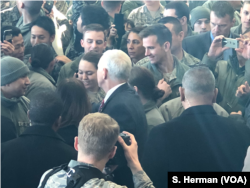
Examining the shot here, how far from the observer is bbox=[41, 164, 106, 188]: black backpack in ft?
5.03

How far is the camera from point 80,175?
1554 mm

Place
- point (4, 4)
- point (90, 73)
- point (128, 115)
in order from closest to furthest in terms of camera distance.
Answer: point (128, 115), point (90, 73), point (4, 4)

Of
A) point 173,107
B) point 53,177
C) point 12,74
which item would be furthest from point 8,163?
point 173,107

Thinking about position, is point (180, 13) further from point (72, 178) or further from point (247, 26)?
point (72, 178)

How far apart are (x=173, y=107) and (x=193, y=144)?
92 cm

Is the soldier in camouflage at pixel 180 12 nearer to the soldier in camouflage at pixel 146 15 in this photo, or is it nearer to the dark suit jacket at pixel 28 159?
the soldier in camouflage at pixel 146 15

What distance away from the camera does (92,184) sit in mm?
1536

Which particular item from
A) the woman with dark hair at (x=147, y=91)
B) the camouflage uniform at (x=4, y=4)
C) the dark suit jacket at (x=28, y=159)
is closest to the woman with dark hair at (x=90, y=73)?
the woman with dark hair at (x=147, y=91)

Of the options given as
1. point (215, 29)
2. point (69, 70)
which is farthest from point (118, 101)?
point (215, 29)

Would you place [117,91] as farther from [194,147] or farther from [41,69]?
[41,69]

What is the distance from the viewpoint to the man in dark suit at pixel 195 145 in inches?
77.4

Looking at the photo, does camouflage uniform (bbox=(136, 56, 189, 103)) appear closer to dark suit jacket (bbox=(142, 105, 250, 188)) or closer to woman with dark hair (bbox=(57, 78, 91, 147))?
woman with dark hair (bbox=(57, 78, 91, 147))

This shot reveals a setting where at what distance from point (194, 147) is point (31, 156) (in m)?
0.83

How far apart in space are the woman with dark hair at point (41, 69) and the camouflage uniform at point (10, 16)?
3.36 ft
